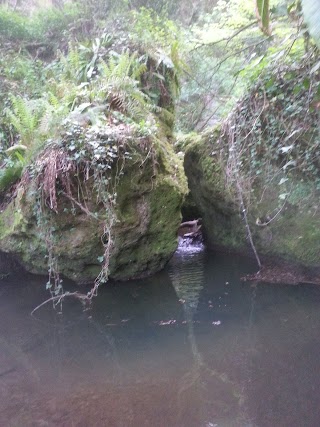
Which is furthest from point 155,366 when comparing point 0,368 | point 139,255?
point 139,255

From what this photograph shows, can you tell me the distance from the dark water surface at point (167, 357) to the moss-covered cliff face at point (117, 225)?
0.40 meters

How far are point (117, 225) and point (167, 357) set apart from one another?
201cm

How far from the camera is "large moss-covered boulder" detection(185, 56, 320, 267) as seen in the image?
4770 mm

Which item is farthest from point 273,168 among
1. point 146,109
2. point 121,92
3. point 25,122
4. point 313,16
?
point 313,16

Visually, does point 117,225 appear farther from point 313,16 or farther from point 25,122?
point 313,16

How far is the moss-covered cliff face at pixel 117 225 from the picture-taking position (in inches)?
195

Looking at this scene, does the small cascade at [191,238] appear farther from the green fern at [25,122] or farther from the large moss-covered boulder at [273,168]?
the green fern at [25,122]

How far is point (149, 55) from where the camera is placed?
22.6 feet

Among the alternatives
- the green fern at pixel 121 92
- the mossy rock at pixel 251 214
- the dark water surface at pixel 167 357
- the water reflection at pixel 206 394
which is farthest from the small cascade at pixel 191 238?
the water reflection at pixel 206 394

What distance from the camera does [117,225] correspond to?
5047 millimetres

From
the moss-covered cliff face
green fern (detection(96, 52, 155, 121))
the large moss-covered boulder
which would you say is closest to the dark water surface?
the moss-covered cliff face

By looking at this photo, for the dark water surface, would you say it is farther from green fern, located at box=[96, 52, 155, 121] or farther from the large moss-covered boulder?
green fern, located at box=[96, 52, 155, 121]

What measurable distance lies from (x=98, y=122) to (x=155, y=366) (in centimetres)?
290

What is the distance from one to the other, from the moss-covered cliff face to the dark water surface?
400 millimetres
